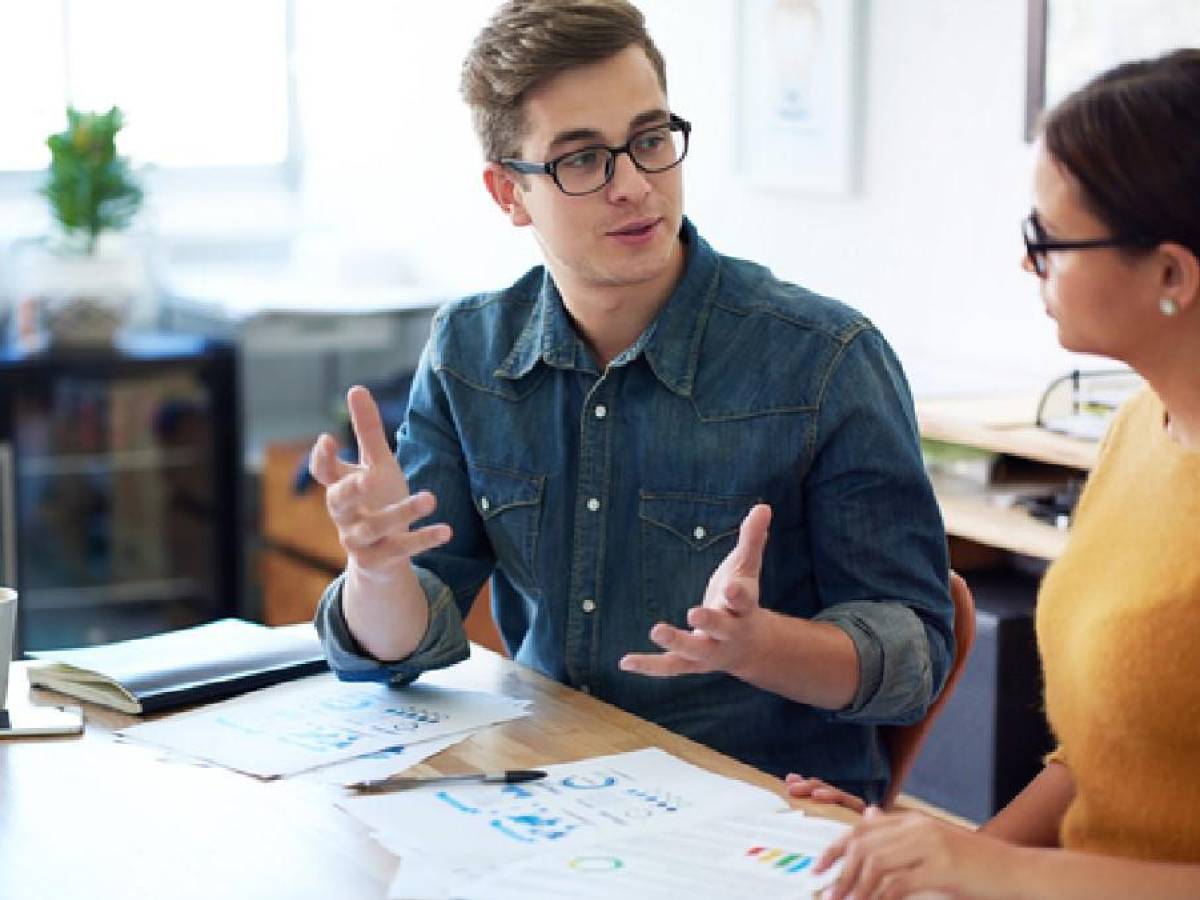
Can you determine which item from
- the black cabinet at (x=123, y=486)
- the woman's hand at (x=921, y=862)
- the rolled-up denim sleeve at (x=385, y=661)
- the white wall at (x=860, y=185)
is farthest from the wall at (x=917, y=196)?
the woman's hand at (x=921, y=862)

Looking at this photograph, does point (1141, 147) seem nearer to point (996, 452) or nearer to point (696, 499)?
point (696, 499)

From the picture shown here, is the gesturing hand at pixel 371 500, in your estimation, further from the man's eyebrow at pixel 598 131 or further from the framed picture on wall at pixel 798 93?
the framed picture on wall at pixel 798 93

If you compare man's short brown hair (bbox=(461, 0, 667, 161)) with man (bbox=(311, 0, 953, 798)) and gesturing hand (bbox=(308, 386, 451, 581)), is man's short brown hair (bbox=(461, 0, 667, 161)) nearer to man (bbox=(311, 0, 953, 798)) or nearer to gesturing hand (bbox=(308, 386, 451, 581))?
man (bbox=(311, 0, 953, 798))

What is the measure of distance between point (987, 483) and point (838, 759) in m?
1.13

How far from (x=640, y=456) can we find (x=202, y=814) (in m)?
0.59

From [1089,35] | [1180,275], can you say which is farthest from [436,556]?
[1089,35]

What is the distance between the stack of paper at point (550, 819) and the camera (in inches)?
53.8

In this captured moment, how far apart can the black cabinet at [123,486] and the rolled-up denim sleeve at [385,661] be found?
246 cm

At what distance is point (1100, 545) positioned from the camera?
4.69 ft

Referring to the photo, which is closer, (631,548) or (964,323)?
(631,548)

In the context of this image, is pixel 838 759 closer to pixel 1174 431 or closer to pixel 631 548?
pixel 631 548

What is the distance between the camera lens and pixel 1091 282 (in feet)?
4.33

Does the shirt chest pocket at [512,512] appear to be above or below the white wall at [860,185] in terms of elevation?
below

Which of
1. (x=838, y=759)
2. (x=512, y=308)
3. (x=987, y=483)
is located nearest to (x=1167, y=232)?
(x=838, y=759)
